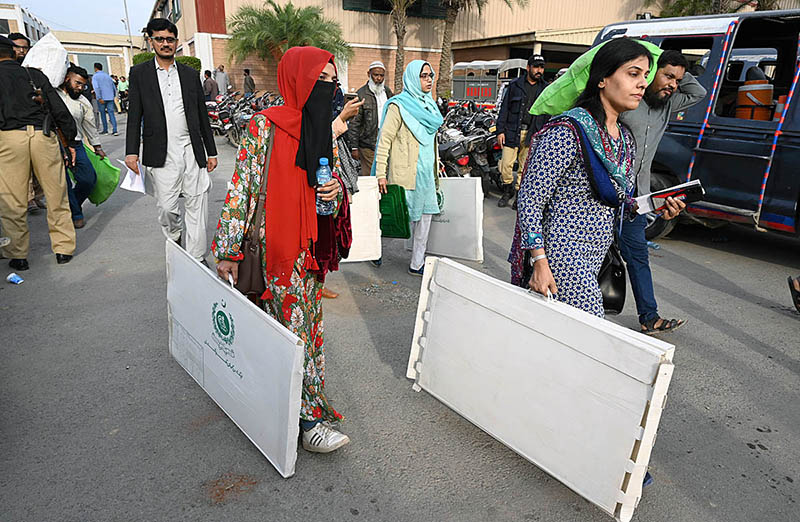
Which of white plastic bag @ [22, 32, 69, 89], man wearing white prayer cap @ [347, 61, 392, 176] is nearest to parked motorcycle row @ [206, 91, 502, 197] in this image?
man wearing white prayer cap @ [347, 61, 392, 176]

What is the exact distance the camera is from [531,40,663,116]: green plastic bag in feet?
8.00

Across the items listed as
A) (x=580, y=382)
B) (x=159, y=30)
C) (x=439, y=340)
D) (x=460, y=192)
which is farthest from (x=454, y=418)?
(x=159, y=30)

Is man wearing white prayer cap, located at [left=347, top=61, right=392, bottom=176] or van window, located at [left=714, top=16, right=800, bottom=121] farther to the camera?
man wearing white prayer cap, located at [left=347, top=61, right=392, bottom=176]

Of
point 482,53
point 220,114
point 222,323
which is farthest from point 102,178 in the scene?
point 482,53

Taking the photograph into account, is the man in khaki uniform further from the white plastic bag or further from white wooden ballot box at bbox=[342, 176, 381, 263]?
the white plastic bag

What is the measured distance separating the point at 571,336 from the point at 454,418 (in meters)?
1.06

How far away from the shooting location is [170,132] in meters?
4.21

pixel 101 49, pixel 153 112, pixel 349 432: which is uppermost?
pixel 101 49

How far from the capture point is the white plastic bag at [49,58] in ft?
18.2

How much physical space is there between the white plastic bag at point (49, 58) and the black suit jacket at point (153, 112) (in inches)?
85.1

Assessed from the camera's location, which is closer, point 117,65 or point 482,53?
point 482,53

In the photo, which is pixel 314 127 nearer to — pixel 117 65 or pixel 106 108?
pixel 106 108

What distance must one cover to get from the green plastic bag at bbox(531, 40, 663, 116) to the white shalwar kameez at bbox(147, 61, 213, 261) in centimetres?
279

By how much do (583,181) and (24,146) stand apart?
4.91m
